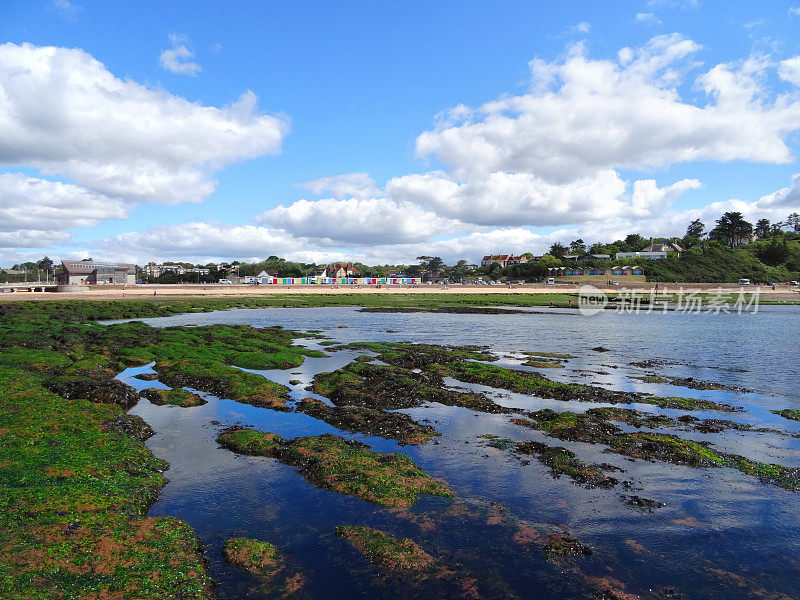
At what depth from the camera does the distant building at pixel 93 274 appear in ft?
441

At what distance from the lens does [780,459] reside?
14.1m

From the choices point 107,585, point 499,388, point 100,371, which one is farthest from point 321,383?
point 107,585

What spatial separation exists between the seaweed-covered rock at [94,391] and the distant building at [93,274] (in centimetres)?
13942

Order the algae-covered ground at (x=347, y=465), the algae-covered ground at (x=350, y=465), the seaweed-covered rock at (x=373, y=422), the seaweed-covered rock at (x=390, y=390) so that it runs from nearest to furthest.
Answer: the algae-covered ground at (x=350, y=465), the algae-covered ground at (x=347, y=465), the seaweed-covered rock at (x=373, y=422), the seaweed-covered rock at (x=390, y=390)

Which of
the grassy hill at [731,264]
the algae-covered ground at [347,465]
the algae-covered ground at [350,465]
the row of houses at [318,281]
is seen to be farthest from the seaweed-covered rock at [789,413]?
the row of houses at [318,281]

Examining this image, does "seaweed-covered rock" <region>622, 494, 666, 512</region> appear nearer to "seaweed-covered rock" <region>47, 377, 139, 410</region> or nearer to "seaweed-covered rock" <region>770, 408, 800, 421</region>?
"seaweed-covered rock" <region>770, 408, 800, 421</region>

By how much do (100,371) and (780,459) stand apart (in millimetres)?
28687

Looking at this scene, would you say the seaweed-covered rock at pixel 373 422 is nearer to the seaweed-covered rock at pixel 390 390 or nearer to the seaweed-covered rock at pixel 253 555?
the seaweed-covered rock at pixel 390 390

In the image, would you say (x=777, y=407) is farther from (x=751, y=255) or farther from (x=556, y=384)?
(x=751, y=255)

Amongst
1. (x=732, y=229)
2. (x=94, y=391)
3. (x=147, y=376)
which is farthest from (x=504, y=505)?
(x=732, y=229)

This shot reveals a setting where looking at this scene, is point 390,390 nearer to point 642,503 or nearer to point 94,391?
point 642,503

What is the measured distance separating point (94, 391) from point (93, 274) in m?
147

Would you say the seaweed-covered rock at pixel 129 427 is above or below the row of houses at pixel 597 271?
below

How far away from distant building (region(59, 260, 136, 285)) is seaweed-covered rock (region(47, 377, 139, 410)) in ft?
457
